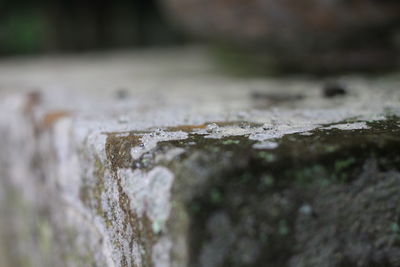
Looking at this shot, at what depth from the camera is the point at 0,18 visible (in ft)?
14.7

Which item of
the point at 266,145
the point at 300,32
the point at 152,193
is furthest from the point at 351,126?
the point at 300,32

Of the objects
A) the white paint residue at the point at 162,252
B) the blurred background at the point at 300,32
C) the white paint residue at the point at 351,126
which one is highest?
the blurred background at the point at 300,32

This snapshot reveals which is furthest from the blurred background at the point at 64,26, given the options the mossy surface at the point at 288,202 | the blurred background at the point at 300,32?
the mossy surface at the point at 288,202

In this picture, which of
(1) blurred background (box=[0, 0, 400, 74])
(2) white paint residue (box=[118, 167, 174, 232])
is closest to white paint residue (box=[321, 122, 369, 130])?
(2) white paint residue (box=[118, 167, 174, 232])

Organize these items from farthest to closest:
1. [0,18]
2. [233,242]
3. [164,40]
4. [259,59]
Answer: [164,40]
[0,18]
[259,59]
[233,242]

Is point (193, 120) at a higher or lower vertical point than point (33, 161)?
higher

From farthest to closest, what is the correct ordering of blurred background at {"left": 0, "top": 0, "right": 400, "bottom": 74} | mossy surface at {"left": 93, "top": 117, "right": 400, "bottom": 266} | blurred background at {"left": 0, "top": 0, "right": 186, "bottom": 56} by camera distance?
blurred background at {"left": 0, "top": 0, "right": 186, "bottom": 56}, blurred background at {"left": 0, "top": 0, "right": 400, "bottom": 74}, mossy surface at {"left": 93, "top": 117, "right": 400, "bottom": 266}

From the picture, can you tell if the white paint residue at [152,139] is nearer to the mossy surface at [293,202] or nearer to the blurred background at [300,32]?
the mossy surface at [293,202]

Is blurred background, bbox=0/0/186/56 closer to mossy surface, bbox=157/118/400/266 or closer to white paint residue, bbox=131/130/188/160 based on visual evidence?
white paint residue, bbox=131/130/188/160

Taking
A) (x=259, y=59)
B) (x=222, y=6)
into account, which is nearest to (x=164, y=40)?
(x=259, y=59)

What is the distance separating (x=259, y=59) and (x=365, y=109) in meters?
1.27

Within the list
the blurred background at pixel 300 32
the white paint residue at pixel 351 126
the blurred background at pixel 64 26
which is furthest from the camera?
the blurred background at pixel 64 26

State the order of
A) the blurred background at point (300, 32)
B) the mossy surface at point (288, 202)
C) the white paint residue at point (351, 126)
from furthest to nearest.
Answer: the blurred background at point (300, 32) < the white paint residue at point (351, 126) < the mossy surface at point (288, 202)

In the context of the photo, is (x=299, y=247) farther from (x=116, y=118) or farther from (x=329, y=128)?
(x=116, y=118)
